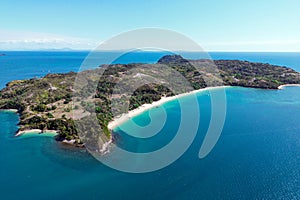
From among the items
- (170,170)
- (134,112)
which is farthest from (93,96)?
(170,170)

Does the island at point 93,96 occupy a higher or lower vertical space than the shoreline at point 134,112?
higher

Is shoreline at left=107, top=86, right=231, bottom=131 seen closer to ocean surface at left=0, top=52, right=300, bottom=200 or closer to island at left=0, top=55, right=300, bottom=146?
island at left=0, top=55, right=300, bottom=146

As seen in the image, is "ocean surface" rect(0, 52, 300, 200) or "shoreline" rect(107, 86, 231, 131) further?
"shoreline" rect(107, 86, 231, 131)

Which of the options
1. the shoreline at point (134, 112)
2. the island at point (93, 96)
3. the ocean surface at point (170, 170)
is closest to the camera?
the ocean surface at point (170, 170)

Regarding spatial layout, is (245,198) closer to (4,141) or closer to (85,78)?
(4,141)

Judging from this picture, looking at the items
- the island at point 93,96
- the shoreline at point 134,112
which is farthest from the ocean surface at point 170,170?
the shoreline at point 134,112

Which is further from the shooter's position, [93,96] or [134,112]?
[93,96]

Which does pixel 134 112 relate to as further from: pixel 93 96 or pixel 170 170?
pixel 170 170

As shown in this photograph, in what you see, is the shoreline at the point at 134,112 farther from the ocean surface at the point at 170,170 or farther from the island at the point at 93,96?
the ocean surface at the point at 170,170

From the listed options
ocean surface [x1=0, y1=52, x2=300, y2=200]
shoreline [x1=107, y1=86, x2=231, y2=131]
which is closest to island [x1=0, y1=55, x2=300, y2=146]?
shoreline [x1=107, y1=86, x2=231, y2=131]
